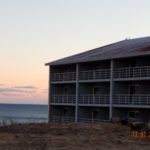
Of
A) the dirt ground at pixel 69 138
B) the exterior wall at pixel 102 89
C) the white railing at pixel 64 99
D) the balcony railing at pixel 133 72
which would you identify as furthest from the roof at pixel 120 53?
the dirt ground at pixel 69 138

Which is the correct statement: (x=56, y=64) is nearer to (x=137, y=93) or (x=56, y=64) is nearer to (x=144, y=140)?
(x=137, y=93)

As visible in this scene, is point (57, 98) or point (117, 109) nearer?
point (117, 109)

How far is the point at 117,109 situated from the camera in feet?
135

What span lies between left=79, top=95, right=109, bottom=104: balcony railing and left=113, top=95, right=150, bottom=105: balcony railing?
68.6 inches

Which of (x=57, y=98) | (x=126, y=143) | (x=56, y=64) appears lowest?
(x=126, y=143)

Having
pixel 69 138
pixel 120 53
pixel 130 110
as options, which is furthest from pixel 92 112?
pixel 69 138

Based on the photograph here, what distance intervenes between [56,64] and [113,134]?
20.2 meters

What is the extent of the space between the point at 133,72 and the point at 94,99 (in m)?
5.13

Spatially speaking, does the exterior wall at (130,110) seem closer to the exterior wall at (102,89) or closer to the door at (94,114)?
the exterior wall at (102,89)

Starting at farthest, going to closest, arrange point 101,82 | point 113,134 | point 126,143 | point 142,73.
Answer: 1. point 101,82
2. point 142,73
3. point 113,134
4. point 126,143

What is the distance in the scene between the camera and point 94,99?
143ft

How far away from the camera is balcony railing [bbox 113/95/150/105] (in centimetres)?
3856

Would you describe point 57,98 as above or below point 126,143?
above

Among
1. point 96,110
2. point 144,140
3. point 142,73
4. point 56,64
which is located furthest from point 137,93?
point 144,140
